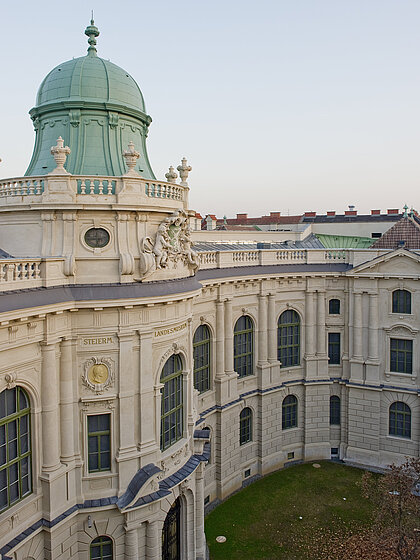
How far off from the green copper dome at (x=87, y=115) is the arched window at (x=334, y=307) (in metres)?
18.3

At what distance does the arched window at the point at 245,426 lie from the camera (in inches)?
1229

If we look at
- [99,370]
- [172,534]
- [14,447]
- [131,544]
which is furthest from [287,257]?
[14,447]

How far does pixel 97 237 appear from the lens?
1827 cm

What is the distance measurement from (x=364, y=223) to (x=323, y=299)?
1023 inches

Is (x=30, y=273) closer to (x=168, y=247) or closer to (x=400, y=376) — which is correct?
(x=168, y=247)

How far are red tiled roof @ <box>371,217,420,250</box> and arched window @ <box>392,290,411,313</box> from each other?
4250 millimetres

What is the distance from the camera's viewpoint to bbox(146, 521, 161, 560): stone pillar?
19219 mm

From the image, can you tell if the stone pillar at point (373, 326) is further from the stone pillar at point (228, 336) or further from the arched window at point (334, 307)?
the stone pillar at point (228, 336)

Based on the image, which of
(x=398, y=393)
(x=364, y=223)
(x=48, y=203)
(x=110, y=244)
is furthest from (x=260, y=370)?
(x=364, y=223)

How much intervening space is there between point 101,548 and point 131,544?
113 cm

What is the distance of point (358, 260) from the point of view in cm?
3319

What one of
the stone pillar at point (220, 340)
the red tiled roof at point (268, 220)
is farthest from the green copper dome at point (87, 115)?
the red tiled roof at point (268, 220)

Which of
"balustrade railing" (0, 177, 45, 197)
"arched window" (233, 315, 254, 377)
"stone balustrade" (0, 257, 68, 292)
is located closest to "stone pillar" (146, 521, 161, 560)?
"stone balustrade" (0, 257, 68, 292)

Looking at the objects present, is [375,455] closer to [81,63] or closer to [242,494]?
[242,494]
